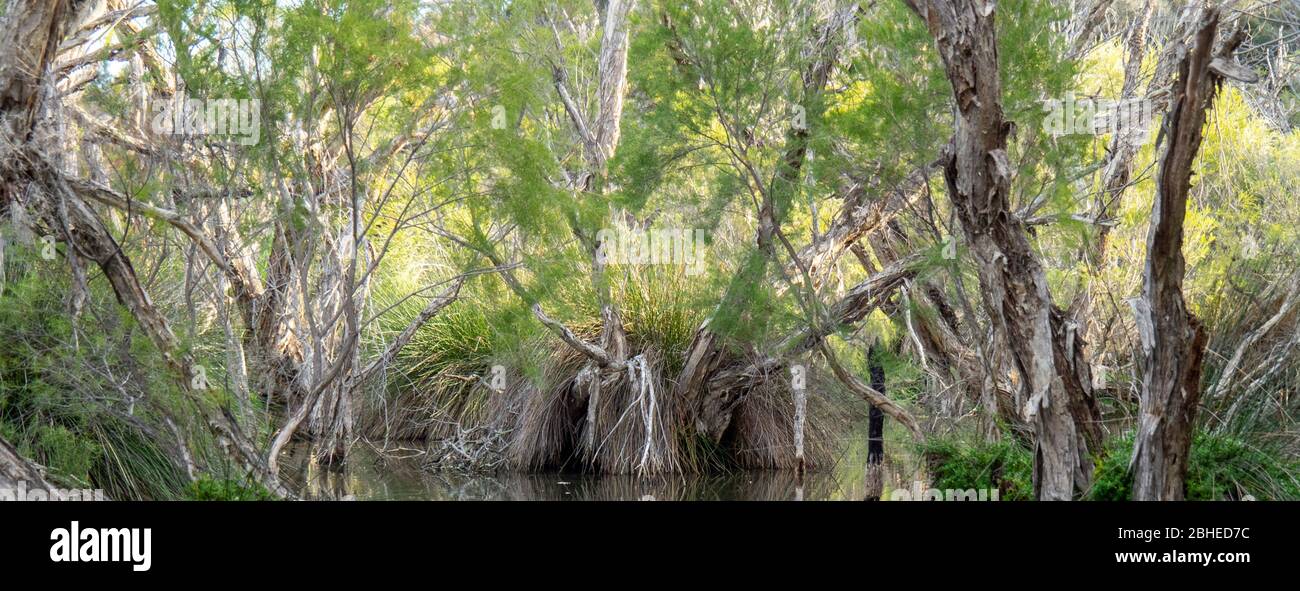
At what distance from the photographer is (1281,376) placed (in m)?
6.58

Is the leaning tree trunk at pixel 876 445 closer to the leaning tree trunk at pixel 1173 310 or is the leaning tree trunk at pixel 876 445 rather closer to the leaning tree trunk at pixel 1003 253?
the leaning tree trunk at pixel 1003 253

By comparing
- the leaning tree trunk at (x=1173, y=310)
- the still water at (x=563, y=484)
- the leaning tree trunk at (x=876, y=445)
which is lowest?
the still water at (x=563, y=484)

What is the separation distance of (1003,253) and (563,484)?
16.3 ft

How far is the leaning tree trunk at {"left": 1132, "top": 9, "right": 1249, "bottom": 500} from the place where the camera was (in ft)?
16.1

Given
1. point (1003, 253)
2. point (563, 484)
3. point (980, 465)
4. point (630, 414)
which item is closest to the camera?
point (1003, 253)

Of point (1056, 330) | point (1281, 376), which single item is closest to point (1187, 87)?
point (1056, 330)

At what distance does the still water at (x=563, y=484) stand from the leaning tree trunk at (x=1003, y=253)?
2623 mm

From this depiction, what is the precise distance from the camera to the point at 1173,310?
525cm

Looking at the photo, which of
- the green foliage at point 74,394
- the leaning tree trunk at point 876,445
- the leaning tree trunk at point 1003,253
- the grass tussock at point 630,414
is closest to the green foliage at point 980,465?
the leaning tree trunk at point 876,445

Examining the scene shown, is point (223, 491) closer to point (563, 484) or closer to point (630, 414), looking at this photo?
point (563, 484)

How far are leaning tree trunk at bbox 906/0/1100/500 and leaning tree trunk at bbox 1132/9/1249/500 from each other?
1.39 feet

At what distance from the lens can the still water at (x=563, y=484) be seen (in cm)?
879

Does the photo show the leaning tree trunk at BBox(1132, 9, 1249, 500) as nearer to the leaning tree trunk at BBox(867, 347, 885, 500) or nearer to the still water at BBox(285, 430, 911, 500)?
the leaning tree trunk at BBox(867, 347, 885, 500)

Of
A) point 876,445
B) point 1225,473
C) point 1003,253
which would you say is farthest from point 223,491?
point 876,445
